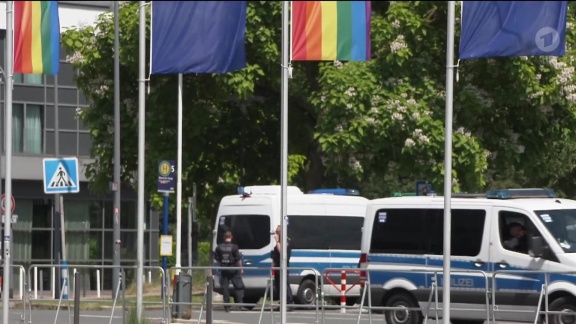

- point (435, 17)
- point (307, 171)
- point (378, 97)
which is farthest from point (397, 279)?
point (307, 171)

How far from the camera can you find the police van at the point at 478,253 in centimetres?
2184

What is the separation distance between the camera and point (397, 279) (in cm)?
2386

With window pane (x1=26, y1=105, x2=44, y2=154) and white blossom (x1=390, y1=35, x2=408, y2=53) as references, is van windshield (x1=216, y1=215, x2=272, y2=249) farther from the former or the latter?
window pane (x1=26, y1=105, x2=44, y2=154)

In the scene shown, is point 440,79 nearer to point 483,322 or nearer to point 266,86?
point 266,86

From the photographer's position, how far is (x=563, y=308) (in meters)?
22.0

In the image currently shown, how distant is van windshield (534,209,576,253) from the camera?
23203mm

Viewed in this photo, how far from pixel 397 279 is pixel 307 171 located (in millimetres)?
12950

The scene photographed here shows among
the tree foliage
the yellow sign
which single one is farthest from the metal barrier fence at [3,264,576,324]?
Answer: the tree foliage

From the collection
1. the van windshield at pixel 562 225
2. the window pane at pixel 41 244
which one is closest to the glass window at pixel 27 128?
the window pane at pixel 41 244

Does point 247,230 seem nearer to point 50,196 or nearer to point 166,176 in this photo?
point 166,176

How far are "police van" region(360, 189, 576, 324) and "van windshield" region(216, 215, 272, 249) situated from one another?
6.85m

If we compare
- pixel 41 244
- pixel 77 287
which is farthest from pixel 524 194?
pixel 41 244

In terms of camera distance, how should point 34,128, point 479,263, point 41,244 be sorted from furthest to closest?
point 34,128 < point 41,244 < point 479,263

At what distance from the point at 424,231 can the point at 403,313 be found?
2.13 metres
